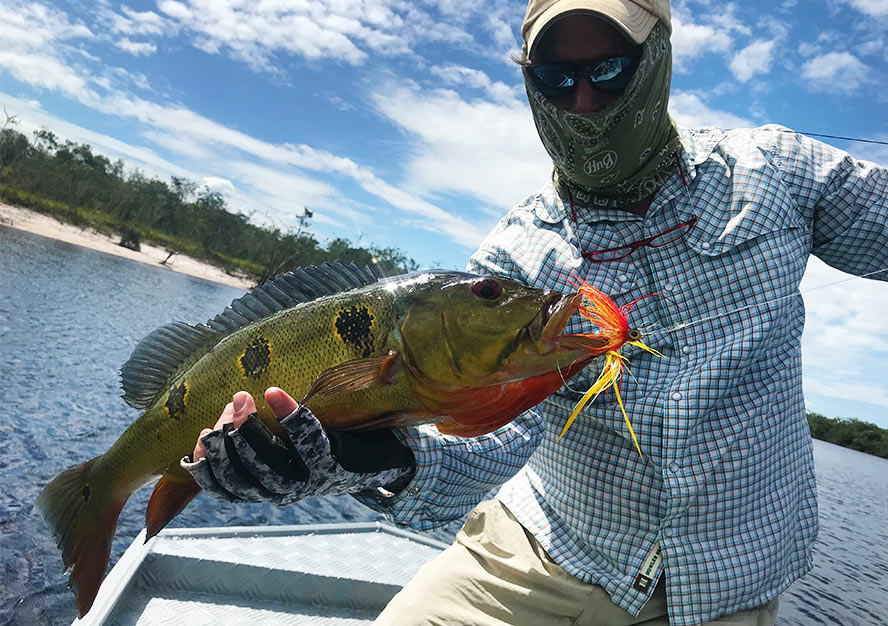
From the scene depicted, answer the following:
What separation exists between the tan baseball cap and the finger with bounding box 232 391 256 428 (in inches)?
79.2

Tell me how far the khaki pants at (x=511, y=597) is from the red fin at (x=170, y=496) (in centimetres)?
111

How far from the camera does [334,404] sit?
1829 millimetres

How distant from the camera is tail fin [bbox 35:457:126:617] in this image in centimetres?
220

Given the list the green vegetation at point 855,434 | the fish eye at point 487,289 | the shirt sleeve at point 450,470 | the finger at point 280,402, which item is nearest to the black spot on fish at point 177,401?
the finger at point 280,402

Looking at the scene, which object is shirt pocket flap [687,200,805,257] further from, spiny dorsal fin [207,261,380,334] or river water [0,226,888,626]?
river water [0,226,888,626]

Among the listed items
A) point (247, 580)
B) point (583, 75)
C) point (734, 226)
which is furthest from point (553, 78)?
point (247, 580)

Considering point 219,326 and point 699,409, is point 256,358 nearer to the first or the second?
point 219,326

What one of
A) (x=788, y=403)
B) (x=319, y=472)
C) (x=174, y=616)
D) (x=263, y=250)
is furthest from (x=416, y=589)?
(x=263, y=250)

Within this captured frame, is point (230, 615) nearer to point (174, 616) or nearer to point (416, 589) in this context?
point (174, 616)

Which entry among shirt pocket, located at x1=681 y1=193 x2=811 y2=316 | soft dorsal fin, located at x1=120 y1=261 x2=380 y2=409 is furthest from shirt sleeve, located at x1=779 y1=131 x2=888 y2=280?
soft dorsal fin, located at x1=120 y1=261 x2=380 y2=409

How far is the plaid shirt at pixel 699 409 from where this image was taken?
2.36m

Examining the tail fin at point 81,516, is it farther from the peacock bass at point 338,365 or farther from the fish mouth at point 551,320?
the fish mouth at point 551,320

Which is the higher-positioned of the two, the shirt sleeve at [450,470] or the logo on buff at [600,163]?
the logo on buff at [600,163]

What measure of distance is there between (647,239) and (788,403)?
90 cm
